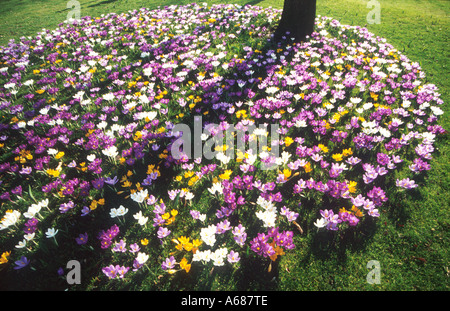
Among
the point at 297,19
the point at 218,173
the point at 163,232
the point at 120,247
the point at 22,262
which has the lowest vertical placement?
the point at 22,262

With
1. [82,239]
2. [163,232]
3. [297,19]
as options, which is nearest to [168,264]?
[163,232]

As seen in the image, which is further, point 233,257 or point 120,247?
point 120,247

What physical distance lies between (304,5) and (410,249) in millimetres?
6760

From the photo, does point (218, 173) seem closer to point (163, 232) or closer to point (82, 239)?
point (163, 232)

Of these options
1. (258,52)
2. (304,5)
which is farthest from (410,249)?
(304,5)

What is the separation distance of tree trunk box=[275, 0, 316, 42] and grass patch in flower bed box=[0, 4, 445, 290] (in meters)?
0.87

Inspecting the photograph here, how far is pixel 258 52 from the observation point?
Result: 20.2 feet

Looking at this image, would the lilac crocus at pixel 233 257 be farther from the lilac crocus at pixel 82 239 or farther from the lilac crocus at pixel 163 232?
the lilac crocus at pixel 82 239

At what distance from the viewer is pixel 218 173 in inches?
139

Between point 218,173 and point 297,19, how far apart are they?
5.93 meters

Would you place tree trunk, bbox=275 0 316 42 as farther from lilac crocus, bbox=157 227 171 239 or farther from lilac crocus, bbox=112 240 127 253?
lilac crocus, bbox=112 240 127 253

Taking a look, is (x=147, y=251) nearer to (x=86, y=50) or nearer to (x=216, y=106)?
(x=216, y=106)

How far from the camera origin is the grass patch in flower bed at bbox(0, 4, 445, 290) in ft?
8.50

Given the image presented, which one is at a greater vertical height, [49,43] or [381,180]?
[49,43]
